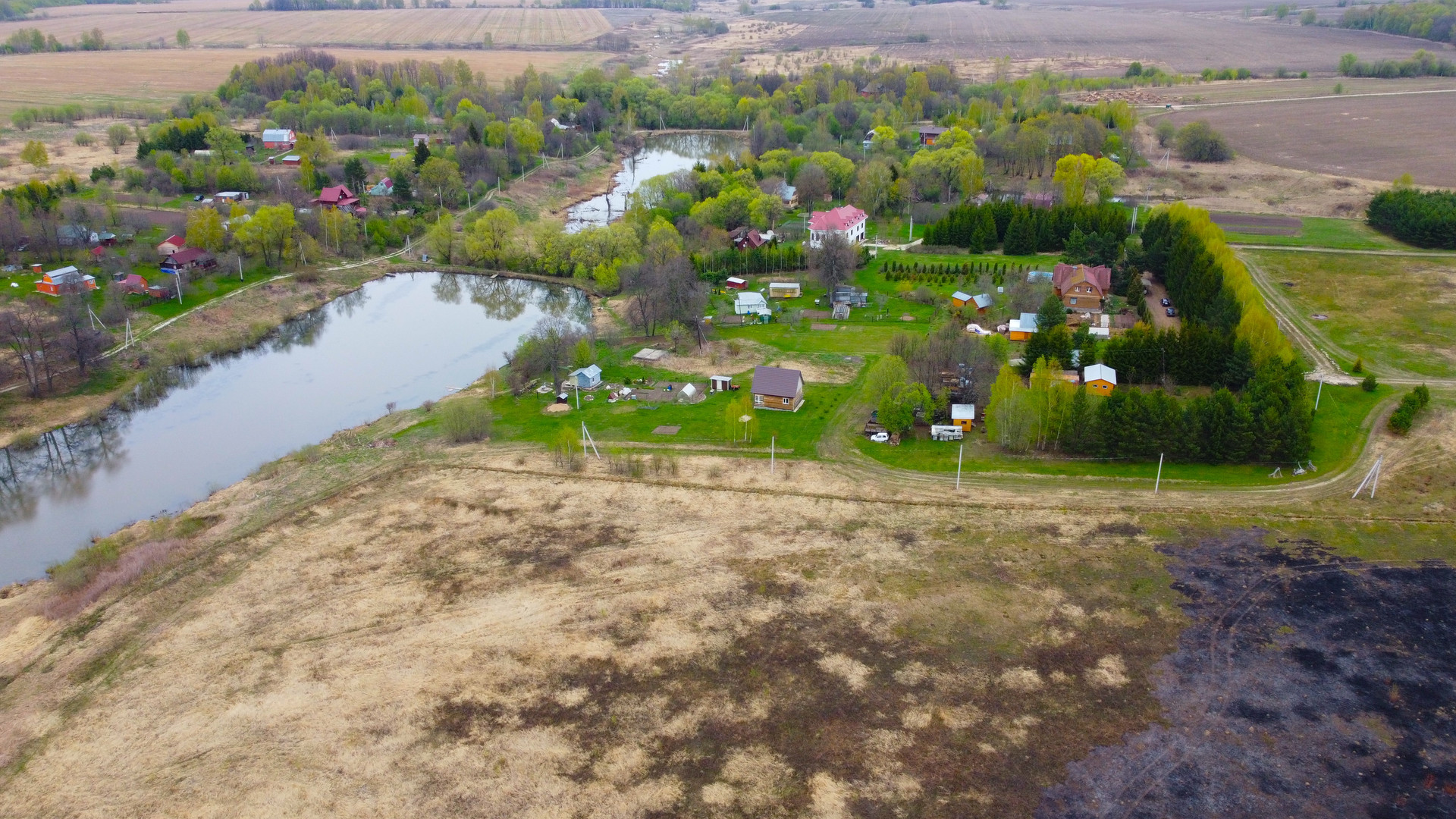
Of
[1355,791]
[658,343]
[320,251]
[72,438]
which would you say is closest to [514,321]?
[658,343]

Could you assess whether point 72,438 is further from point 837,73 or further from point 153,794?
point 837,73

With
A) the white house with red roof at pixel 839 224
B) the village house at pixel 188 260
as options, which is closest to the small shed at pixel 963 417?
the white house with red roof at pixel 839 224

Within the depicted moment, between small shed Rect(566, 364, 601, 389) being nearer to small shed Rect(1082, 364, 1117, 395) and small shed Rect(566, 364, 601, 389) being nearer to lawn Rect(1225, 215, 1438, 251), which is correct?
small shed Rect(1082, 364, 1117, 395)

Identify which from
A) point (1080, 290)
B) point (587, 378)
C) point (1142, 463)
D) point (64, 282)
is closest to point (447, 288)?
point (64, 282)

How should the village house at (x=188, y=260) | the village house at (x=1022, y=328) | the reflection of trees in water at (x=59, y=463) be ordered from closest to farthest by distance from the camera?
1. the reflection of trees in water at (x=59, y=463)
2. the village house at (x=1022, y=328)
3. the village house at (x=188, y=260)

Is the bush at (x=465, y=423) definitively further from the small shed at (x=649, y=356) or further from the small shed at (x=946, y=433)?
the small shed at (x=946, y=433)

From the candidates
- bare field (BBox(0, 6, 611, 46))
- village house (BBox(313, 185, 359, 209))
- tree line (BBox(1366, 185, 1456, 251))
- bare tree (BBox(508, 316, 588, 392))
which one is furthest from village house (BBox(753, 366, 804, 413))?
bare field (BBox(0, 6, 611, 46))
